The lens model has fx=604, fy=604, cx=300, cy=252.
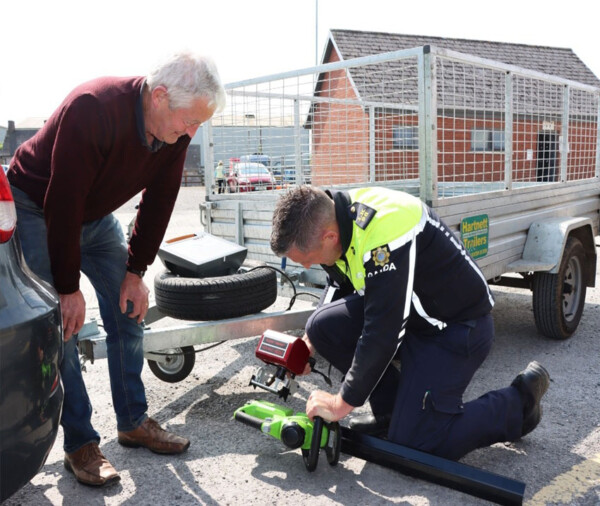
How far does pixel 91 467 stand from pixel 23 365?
48.1 inches

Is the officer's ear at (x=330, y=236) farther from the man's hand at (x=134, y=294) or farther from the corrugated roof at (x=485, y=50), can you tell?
the corrugated roof at (x=485, y=50)

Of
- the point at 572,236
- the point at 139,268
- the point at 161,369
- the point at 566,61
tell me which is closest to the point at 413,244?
the point at 139,268

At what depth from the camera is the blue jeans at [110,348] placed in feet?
9.05

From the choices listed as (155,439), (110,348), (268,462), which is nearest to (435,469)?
(268,462)

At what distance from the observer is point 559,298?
4.66 m

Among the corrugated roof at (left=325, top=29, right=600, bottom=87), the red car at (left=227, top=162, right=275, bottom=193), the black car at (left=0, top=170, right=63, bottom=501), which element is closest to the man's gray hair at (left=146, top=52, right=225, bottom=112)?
the black car at (left=0, top=170, right=63, bottom=501)

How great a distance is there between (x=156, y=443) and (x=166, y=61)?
6.03 feet

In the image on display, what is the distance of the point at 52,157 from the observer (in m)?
2.37

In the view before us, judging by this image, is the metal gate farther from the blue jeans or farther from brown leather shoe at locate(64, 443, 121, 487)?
brown leather shoe at locate(64, 443, 121, 487)

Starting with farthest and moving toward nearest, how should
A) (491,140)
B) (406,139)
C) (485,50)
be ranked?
(485,50) < (491,140) < (406,139)

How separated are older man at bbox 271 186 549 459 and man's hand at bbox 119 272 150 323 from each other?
84 cm

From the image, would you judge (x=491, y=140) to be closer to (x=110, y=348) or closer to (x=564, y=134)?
(x=564, y=134)

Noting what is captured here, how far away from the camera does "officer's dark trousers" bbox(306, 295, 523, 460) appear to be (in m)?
2.71

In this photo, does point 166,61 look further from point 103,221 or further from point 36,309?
point 36,309
